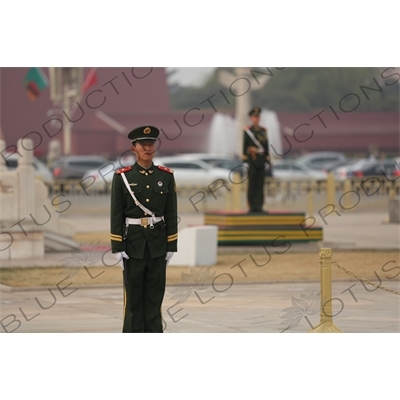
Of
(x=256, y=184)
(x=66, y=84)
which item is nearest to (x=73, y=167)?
A: (x=66, y=84)

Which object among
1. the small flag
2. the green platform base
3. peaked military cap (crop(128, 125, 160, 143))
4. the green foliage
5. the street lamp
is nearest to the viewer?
peaked military cap (crop(128, 125, 160, 143))

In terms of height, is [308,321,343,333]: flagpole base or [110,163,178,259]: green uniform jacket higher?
[110,163,178,259]: green uniform jacket

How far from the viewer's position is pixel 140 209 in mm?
7242

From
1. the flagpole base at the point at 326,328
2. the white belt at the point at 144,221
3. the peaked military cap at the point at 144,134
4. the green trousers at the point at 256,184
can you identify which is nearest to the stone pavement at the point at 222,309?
the flagpole base at the point at 326,328

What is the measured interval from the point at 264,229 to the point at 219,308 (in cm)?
595

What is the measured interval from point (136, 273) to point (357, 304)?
3218mm

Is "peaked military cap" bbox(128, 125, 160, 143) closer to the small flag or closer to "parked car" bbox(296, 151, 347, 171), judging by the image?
"parked car" bbox(296, 151, 347, 171)

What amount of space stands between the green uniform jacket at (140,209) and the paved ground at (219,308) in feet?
4.06

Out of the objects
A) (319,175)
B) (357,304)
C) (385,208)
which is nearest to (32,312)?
(357,304)

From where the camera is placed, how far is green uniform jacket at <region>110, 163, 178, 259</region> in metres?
7.20

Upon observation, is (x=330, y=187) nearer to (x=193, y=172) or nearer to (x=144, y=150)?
(x=193, y=172)

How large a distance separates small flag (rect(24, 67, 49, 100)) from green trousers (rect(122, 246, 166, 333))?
45.2 metres

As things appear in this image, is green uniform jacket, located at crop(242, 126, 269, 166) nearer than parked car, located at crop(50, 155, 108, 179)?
Yes

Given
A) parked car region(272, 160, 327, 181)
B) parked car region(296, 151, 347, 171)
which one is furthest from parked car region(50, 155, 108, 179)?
parked car region(296, 151, 347, 171)
